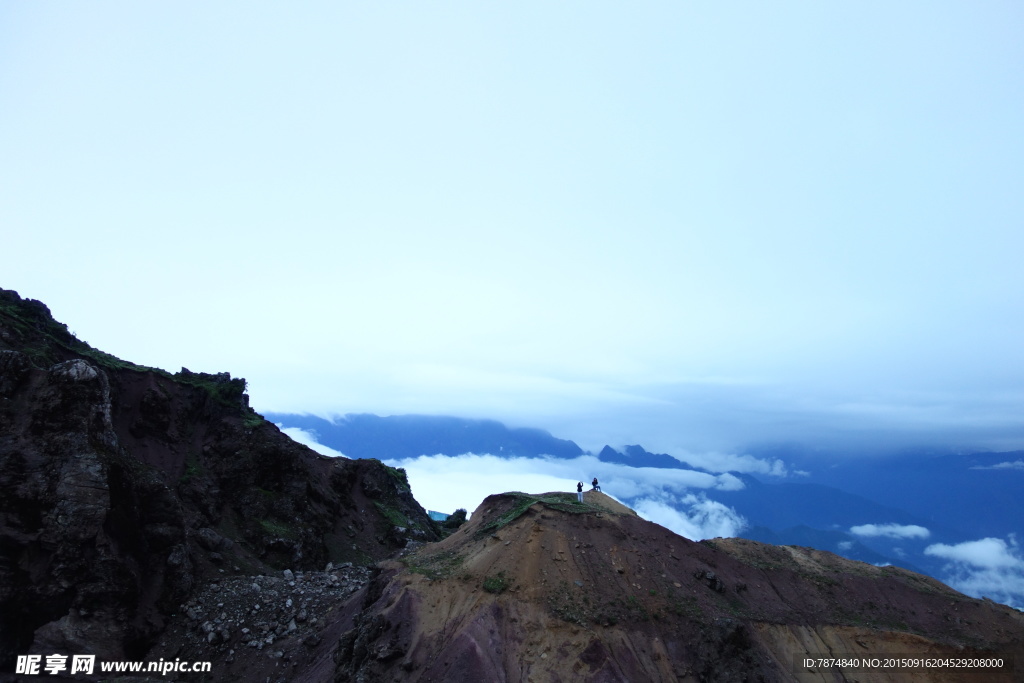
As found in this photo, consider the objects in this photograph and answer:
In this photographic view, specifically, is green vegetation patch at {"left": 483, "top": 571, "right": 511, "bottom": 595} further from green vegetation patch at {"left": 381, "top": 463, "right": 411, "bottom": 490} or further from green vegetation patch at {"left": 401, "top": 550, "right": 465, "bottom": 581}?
green vegetation patch at {"left": 381, "top": 463, "right": 411, "bottom": 490}

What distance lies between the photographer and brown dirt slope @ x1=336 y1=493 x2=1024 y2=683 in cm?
2236

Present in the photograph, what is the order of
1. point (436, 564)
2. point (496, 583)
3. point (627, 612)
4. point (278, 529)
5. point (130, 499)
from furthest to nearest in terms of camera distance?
point (278, 529) → point (130, 499) → point (436, 564) → point (496, 583) → point (627, 612)

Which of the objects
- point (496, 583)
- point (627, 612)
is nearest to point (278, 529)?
point (496, 583)

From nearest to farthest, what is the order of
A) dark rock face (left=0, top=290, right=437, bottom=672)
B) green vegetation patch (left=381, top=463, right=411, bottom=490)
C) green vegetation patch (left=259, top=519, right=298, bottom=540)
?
dark rock face (left=0, top=290, right=437, bottom=672) → green vegetation patch (left=259, top=519, right=298, bottom=540) → green vegetation patch (left=381, top=463, right=411, bottom=490)

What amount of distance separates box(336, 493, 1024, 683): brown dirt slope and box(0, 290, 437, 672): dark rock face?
1200 centimetres

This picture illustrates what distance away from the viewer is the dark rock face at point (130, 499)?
24844mm

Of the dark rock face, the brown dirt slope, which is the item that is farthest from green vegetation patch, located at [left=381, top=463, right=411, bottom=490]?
the brown dirt slope

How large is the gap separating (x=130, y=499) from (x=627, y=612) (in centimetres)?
2646

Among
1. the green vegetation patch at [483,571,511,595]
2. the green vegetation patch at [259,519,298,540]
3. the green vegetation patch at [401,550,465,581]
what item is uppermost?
the green vegetation patch at [483,571,511,595]

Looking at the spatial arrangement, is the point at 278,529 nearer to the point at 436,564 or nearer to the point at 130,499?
the point at 130,499

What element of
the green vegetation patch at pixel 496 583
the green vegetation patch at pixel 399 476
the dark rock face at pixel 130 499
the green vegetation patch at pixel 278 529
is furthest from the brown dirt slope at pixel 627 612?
the green vegetation patch at pixel 399 476

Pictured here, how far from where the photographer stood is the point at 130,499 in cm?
2917

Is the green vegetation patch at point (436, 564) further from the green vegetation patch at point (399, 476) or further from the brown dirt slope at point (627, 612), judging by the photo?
the green vegetation patch at point (399, 476)

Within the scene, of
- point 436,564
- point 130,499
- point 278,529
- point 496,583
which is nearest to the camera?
point 496,583
